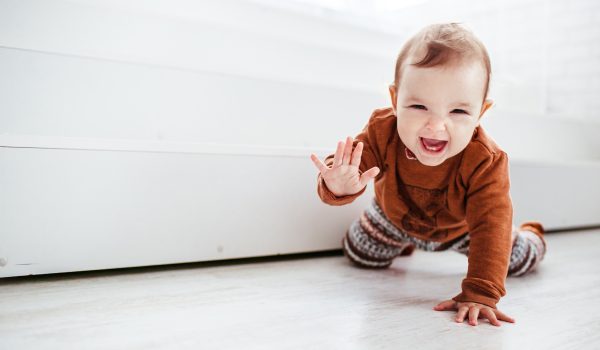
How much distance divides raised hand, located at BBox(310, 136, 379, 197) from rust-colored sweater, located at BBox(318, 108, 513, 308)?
0.05ft

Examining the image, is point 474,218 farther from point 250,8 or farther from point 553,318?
point 250,8

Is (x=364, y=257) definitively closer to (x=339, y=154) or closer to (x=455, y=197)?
(x=455, y=197)

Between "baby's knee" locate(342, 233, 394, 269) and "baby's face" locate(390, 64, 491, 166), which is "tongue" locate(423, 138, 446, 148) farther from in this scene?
"baby's knee" locate(342, 233, 394, 269)

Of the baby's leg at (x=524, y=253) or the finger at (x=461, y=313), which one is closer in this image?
the finger at (x=461, y=313)

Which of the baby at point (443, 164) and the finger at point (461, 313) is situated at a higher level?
the baby at point (443, 164)

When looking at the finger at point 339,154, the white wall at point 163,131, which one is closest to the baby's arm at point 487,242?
the finger at point 339,154

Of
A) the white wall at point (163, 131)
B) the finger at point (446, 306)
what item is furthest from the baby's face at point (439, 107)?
the white wall at point (163, 131)

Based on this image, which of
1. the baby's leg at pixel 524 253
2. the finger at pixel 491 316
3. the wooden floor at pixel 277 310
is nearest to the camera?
the wooden floor at pixel 277 310

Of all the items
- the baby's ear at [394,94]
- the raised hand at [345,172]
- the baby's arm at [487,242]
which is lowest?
the baby's arm at [487,242]

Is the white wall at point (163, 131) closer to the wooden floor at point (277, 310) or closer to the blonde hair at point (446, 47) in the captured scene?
the wooden floor at point (277, 310)

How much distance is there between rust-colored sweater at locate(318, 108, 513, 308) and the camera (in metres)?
0.78

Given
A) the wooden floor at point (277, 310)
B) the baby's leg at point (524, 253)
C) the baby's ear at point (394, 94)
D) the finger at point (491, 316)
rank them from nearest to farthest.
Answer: the wooden floor at point (277, 310)
the finger at point (491, 316)
the baby's ear at point (394, 94)
the baby's leg at point (524, 253)

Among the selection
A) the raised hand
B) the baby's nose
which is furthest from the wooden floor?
the baby's nose

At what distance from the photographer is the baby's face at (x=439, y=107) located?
75 cm
